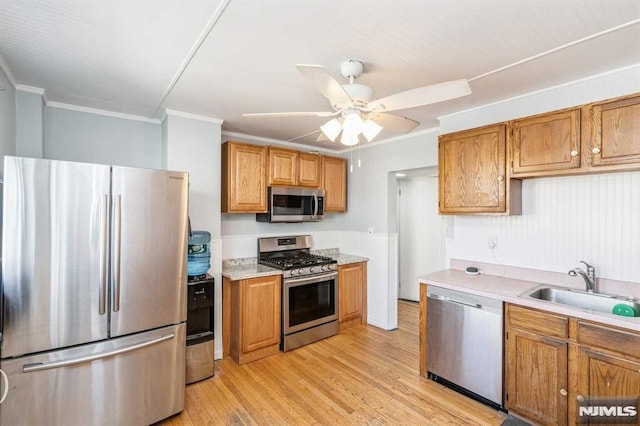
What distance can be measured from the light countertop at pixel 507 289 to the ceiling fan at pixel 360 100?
4.57 feet

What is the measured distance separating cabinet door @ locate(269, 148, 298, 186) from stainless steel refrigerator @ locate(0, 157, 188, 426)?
4.73 ft

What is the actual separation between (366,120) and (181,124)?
2016 mm

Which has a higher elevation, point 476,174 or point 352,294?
point 476,174

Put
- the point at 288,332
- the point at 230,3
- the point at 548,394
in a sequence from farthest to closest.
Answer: the point at 288,332 → the point at 548,394 → the point at 230,3

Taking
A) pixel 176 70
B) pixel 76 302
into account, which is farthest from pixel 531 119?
pixel 76 302

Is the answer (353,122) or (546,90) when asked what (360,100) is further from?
(546,90)

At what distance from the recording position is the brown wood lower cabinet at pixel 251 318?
3.14 metres

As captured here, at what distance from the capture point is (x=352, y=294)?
4105 mm

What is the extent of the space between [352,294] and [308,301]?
748 millimetres

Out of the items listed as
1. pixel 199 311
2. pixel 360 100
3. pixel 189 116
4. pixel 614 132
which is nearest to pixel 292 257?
pixel 199 311

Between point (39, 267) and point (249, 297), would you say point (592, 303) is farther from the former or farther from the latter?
point (39, 267)

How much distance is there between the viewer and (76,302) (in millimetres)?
1910

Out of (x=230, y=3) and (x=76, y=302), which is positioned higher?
(x=230, y=3)

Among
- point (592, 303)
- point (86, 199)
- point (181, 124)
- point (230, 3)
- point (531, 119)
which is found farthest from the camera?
point (181, 124)
